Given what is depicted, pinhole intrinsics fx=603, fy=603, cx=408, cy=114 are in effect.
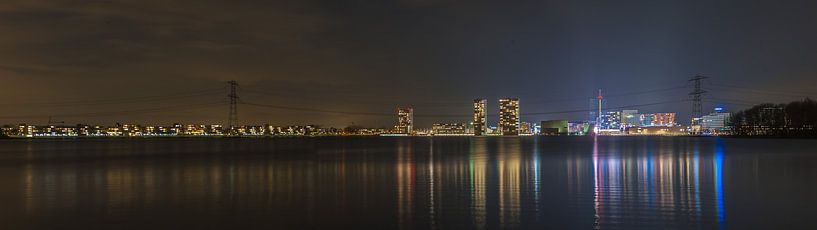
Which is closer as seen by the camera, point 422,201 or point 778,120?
point 422,201

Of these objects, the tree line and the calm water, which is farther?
the tree line

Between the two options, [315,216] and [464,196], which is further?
[464,196]

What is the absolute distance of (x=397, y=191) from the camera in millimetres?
21406

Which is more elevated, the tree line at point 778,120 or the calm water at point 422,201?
the tree line at point 778,120

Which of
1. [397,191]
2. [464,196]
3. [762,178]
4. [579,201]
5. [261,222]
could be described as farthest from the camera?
[762,178]

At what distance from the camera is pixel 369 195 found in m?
20.2

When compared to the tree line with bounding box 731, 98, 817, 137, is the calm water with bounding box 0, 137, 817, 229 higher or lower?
lower

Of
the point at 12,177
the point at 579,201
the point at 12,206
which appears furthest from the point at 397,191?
the point at 12,177

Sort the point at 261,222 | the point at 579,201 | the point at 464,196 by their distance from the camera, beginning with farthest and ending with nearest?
the point at 464,196, the point at 579,201, the point at 261,222

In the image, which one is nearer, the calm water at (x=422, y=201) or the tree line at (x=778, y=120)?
the calm water at (x=422, y=201)

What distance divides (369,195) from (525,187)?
626 cm

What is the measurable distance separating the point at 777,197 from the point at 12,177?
34776 millimetres

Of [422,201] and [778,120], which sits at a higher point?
[778,120]

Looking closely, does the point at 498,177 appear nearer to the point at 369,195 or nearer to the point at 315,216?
the point at 369,195
